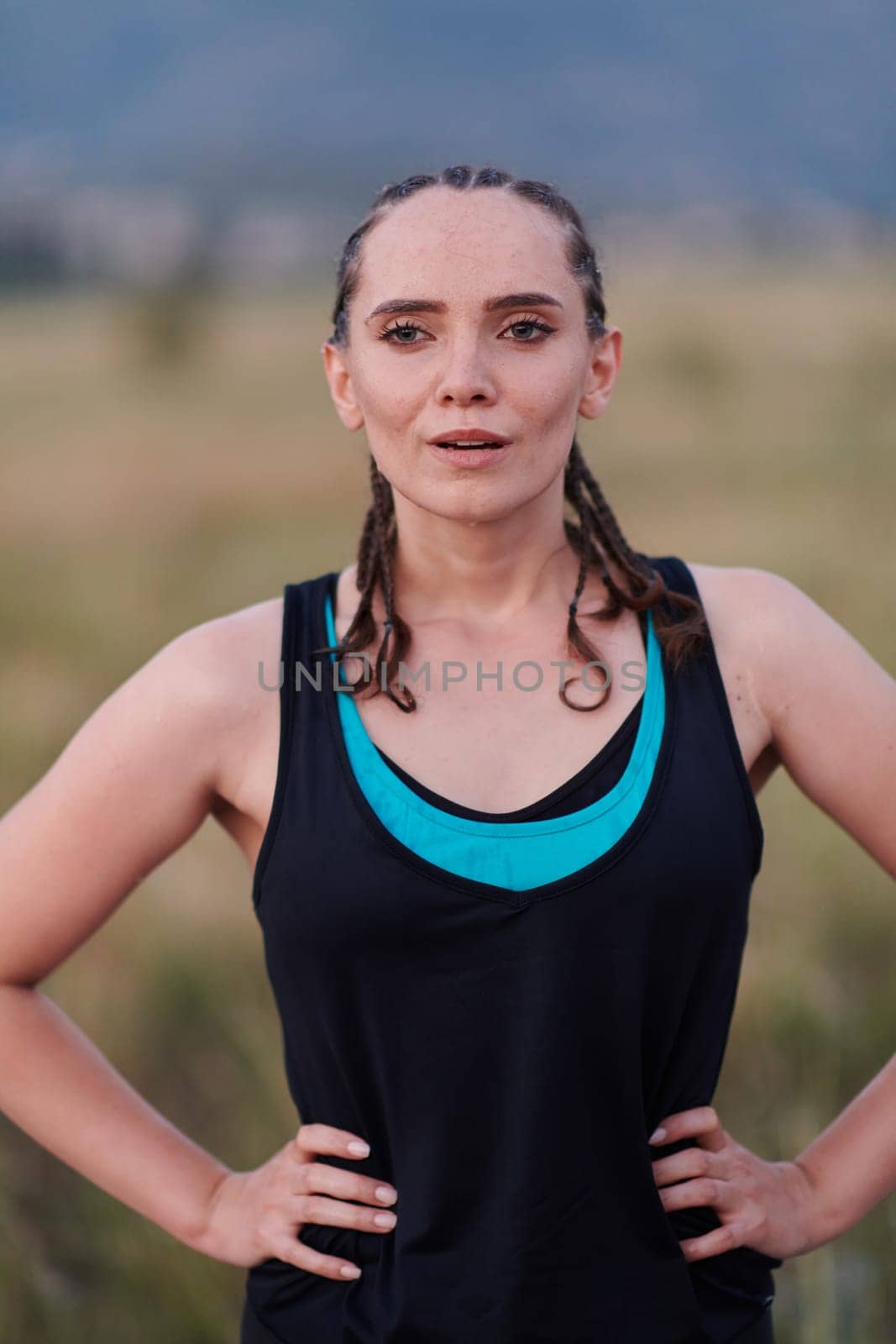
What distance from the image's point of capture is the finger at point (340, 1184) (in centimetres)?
156

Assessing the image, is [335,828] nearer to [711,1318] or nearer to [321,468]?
[711,1318]

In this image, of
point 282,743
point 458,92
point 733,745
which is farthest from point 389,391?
point 458,92

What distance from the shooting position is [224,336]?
15.0 metres

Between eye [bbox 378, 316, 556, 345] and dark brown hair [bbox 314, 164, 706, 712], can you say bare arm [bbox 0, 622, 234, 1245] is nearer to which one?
dark brown hair [bbox 314, 164, 706, 712]

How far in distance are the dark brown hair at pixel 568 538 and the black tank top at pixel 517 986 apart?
0.21 ft

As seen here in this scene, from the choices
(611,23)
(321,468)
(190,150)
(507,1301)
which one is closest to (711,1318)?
(507,1301)

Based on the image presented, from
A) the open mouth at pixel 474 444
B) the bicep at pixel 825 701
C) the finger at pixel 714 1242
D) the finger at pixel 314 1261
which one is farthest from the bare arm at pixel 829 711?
the finger at pixel 314 1261

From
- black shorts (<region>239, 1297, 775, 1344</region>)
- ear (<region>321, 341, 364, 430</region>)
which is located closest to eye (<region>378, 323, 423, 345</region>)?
ear (<region>321, 341, 364, 430</region>)

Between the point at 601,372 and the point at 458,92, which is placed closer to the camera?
the point at 601,372

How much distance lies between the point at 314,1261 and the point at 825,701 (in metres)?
0.84

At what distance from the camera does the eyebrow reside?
4.97ft

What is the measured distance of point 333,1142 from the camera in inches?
62.6

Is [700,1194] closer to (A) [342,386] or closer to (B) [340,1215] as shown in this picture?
(B) [340,1215]

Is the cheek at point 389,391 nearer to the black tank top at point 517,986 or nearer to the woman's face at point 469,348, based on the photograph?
the woman's face at point 469,348
